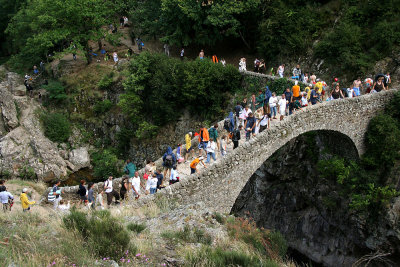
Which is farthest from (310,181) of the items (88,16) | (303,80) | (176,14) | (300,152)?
(88,16)

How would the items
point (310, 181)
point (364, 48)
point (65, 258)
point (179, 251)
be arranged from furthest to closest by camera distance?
point (364, 48)
point (310, 181)
point (179, 251)
point (65, 258)

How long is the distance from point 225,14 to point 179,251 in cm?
1972

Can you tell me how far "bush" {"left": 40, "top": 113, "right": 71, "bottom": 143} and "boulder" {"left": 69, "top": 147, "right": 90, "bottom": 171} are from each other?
1713mm

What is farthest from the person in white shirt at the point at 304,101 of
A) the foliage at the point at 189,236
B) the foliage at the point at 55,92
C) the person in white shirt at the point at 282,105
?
the foliage at the point at 55,92

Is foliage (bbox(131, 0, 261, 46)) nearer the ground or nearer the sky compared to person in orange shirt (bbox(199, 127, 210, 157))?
nearer the sky

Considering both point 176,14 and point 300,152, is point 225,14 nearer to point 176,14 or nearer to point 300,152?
point 176,14

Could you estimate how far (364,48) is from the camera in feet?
66.5

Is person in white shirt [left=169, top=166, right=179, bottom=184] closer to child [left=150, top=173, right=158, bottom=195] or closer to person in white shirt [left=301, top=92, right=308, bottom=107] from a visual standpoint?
child [left=150, top=173, right=158, bottom=195]

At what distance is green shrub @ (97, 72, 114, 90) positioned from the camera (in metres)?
25.9

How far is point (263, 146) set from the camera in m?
12.2

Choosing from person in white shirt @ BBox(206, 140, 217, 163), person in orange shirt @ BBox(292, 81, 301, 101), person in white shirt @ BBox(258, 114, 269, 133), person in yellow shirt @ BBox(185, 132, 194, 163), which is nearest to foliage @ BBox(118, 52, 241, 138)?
person in orange shirt @ BBox(292, 81, 301, 101)

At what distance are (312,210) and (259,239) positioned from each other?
1202 centimetres

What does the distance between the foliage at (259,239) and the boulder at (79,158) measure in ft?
56.7

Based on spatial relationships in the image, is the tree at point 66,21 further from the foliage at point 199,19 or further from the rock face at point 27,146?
the rock face at point 27,146
